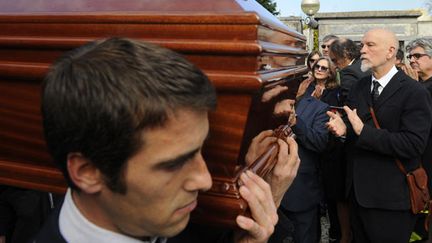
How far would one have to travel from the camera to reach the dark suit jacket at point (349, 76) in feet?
14.6

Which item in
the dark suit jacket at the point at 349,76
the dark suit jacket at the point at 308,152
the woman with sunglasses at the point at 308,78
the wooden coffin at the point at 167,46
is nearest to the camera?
the wooden coffin at the point at 167,46

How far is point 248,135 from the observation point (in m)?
1.25

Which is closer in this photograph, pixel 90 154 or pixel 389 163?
pixel 90 154

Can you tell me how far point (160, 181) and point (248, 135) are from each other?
0.39 m

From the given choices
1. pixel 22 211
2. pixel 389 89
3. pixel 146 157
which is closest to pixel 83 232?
pixel 146 157

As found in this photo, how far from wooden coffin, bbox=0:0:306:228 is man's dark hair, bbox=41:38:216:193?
0.18 m

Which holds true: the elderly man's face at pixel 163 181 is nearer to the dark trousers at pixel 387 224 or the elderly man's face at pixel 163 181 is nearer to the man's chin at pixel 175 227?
the man's chin at pixel 175 227

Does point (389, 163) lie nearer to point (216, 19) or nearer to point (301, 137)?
point (301, 137)

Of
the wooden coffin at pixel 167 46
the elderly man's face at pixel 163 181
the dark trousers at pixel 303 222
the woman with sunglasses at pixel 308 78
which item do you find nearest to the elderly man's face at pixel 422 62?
the woman with sunglasses at pixel 308 78

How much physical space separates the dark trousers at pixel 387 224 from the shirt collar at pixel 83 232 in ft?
9.15

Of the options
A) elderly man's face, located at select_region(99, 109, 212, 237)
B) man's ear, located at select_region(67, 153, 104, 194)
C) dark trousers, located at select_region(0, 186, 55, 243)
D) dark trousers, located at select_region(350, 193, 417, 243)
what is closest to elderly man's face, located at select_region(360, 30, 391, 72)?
dark trousers, located at select_region(350, 193, 417, 243)

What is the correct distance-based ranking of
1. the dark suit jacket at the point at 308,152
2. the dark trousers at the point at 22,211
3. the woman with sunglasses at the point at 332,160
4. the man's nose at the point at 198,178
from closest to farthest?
the man's nose at the point at 198,178 < the dark trousers at the point at 22,211 < the dark suit jacket at the point at 308,152 < the woman with sunglasses at the point at 332,160

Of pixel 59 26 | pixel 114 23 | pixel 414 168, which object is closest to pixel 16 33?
pixel 59 26

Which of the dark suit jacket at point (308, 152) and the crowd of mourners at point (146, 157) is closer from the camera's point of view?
the crowd of mourners at point (146, 157)
